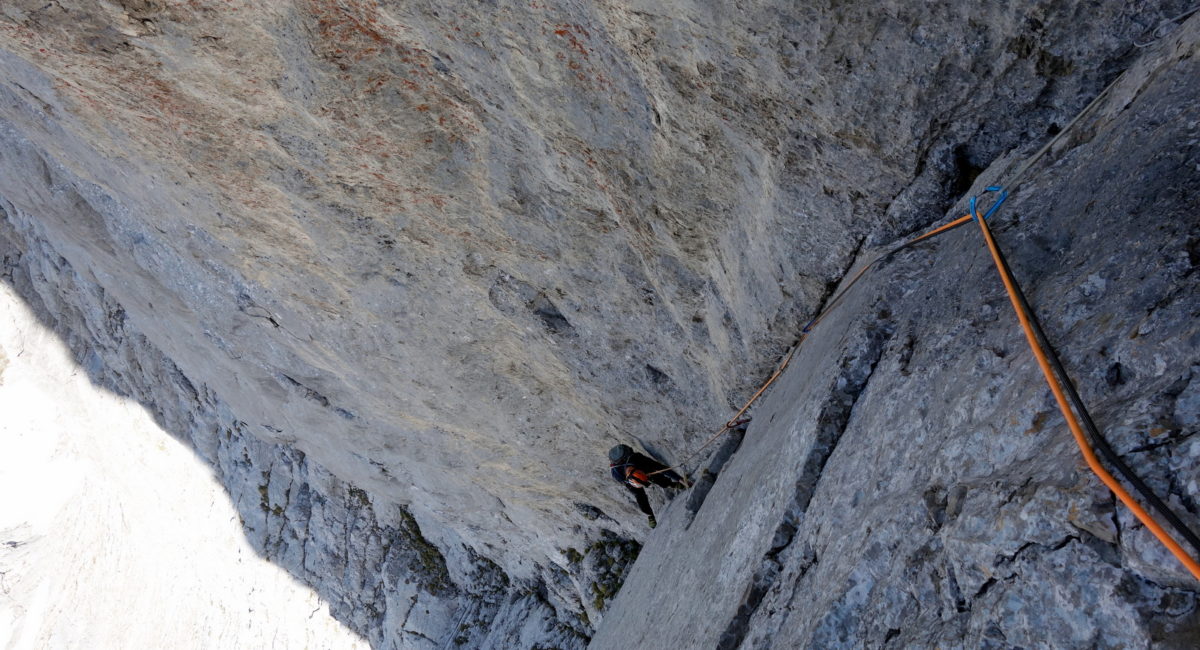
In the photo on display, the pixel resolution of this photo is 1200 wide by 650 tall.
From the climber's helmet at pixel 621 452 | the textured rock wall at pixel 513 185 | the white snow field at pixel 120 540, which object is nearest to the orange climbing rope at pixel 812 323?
the textured rock wall at pixel 513 185

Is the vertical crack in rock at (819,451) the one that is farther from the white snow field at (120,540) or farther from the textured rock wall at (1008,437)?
the white snow field at (120,540)

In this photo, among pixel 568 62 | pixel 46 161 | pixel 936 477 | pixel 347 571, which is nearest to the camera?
pixel 936 477

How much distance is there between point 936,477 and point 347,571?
13610 mm

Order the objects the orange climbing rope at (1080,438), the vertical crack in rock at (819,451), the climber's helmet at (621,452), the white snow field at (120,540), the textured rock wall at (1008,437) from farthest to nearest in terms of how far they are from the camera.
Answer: the white snow field at (120,540) < the climber's helmet at (621,452) < the vertical crack in rock at (819,451) < the textured rock wall at (1008,437) < the orange climbing rope at (1080,438)

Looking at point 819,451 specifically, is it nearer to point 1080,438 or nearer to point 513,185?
point 1080,438

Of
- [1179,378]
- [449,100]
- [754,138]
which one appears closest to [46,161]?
[449,100]

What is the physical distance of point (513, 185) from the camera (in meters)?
6.70

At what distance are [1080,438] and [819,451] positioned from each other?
167 centimetres

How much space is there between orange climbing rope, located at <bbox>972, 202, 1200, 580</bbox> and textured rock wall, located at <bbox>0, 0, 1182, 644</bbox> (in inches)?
51.6

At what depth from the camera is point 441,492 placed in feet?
38.1

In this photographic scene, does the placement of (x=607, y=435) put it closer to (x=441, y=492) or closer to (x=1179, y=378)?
(x=441, y=492)

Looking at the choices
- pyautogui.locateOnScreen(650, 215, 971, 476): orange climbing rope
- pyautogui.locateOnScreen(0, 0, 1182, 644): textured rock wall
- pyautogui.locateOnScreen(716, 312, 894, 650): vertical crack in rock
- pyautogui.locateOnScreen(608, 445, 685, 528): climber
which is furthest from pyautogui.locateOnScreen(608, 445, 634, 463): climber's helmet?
pyautogui.locateOnScreen(716, 312, 894, 650): vertical crack in rock

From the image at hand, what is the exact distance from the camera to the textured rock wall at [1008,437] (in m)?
2.06

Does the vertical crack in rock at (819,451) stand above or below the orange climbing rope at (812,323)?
below
